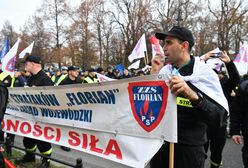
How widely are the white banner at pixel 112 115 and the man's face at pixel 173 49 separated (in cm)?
22

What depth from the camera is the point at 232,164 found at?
21.0 ft

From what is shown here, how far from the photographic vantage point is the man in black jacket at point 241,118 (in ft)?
14.2

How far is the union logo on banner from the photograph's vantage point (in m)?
2.71

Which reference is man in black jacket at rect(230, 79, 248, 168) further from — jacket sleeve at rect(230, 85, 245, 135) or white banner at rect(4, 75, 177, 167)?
white banner at rect(4, 75, 177, 167)

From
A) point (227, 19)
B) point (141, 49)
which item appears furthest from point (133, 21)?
point (141, 49)

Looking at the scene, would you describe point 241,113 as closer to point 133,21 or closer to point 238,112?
point 238,112

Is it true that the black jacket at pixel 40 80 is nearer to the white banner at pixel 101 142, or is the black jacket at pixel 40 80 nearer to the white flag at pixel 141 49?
Answer: the white banner at pixel 101 142

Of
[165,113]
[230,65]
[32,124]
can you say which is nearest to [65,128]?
[32,124]

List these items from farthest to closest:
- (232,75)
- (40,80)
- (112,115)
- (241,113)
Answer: (40,80) < (232,75) < (241,113) < (112,115)

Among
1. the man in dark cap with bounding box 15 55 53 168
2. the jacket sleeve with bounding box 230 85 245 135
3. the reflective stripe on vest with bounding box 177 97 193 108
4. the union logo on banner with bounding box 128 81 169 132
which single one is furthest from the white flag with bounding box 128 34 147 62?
the reflective stripe on vest with bounding box 177 97 193 108

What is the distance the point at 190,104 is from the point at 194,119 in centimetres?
15

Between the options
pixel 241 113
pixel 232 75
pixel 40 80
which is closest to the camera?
pixel 241 113

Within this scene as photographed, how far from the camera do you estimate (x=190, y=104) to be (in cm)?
261

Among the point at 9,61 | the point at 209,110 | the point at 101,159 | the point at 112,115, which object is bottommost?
the point at 101,159
